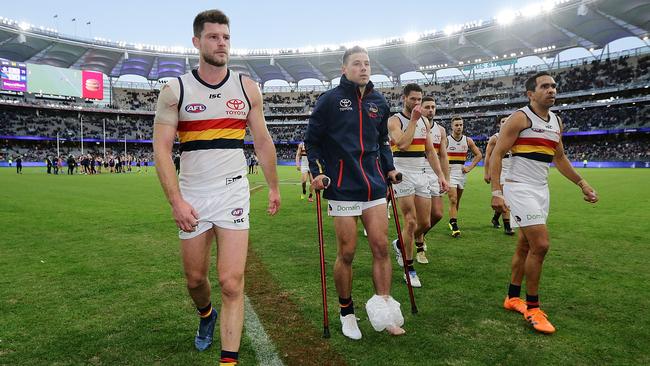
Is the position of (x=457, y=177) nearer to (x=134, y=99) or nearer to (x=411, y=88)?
(x=411, y=88)

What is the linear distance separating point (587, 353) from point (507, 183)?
6.18 feet

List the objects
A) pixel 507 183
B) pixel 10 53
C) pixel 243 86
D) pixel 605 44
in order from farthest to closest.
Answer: pixel 10 53
pixel 605 44
pixel 507 183
pixel 243 86

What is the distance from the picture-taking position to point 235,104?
134 inches

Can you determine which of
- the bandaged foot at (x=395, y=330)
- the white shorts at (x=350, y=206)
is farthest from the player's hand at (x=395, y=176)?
the bandaged foot at (x=395, y=330)

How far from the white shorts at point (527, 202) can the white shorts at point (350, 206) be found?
1517 millimetres

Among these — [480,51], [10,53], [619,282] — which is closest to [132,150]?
[10,53]

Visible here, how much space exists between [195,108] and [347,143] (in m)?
1.56

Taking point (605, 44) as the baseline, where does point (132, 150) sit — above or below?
below

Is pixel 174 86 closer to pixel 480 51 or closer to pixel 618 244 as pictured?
pixel 618 244

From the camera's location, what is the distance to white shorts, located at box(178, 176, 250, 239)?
3332mm

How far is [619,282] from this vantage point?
18.8 feet

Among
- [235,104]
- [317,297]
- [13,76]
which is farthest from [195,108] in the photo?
[13,76]

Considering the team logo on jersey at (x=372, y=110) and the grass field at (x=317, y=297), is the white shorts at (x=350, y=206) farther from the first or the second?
the grass field at (x=317, y=297)

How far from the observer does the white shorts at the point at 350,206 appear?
416 cm
